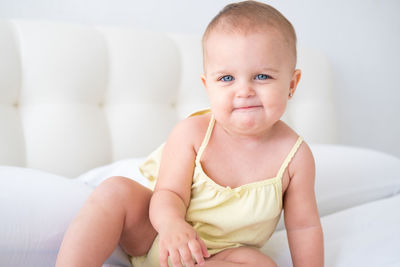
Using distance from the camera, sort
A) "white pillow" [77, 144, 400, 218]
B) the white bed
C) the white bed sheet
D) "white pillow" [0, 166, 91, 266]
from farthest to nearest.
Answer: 1. "white pillow" [77, 144, 400, 218]
2. the white bed
3. the white bed sheet
4. "white pillow" [0, 166, 91, 266]

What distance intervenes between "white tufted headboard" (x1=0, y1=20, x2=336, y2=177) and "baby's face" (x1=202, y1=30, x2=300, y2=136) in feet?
2.43

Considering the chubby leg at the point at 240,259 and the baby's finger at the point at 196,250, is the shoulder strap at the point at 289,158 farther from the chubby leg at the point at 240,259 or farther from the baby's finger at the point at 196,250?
the baby's finger at the point at 196,250

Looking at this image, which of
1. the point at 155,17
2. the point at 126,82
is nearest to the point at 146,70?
the point at 126,82

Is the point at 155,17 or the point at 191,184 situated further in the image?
the point at 155,17

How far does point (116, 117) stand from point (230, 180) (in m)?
0.75

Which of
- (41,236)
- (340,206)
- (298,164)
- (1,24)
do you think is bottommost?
(340,206)

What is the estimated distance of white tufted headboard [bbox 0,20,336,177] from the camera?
1334 mm

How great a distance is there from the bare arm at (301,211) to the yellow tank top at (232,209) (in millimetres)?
26

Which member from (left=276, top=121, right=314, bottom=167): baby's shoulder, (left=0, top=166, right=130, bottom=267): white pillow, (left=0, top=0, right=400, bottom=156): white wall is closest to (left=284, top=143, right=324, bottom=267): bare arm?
(left=276, top=121, right=314, bottom=167): baby's shoulder

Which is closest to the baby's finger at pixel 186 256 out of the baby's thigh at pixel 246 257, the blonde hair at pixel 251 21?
the baby's thigh at pixel 246 257

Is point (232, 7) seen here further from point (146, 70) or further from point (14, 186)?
point (146, 70)

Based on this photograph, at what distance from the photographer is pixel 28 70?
1.35 meters

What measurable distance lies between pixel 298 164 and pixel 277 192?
82 mm

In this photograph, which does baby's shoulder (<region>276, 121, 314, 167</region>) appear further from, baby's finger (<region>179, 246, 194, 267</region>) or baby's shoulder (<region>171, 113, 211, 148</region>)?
baby's finger (<region>179, 246, 194, 267</region>)
